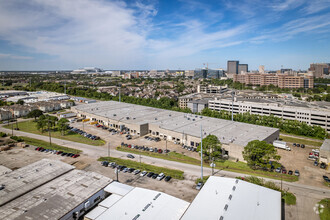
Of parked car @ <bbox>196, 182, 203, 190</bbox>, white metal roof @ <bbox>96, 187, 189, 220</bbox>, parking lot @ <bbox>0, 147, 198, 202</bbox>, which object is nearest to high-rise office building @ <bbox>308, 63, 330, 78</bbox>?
parked car @ <bbox>196, 182, 203, 190</bbox>

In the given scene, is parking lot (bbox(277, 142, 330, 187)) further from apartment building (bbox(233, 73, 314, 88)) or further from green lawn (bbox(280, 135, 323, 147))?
apartment building (bbox(233, 73, 314, 88))

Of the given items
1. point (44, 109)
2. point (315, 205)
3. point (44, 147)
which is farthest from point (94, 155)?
point (44, 109)

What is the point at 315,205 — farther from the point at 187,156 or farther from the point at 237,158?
the point at 187,156

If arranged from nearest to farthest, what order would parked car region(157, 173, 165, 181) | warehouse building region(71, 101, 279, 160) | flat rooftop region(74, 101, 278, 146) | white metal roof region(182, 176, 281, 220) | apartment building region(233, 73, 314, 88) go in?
1. white metal roof region(182, 176, 281, 220)
2. parked car region(157, 173, 165, 181)
3. warehouse building region(71, 101, 279, 160)
4. flat rooftop region(74, 101, 278, 146)
5. apartment building region(233, 73, 314, 88)

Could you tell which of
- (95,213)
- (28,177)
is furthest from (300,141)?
(28,177)

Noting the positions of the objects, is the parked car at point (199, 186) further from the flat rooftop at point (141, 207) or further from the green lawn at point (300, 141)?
the green lawn at point (300, 141)

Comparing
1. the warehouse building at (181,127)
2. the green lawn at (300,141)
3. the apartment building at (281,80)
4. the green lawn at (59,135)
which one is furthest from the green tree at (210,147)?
the apartment building at (281,80)
